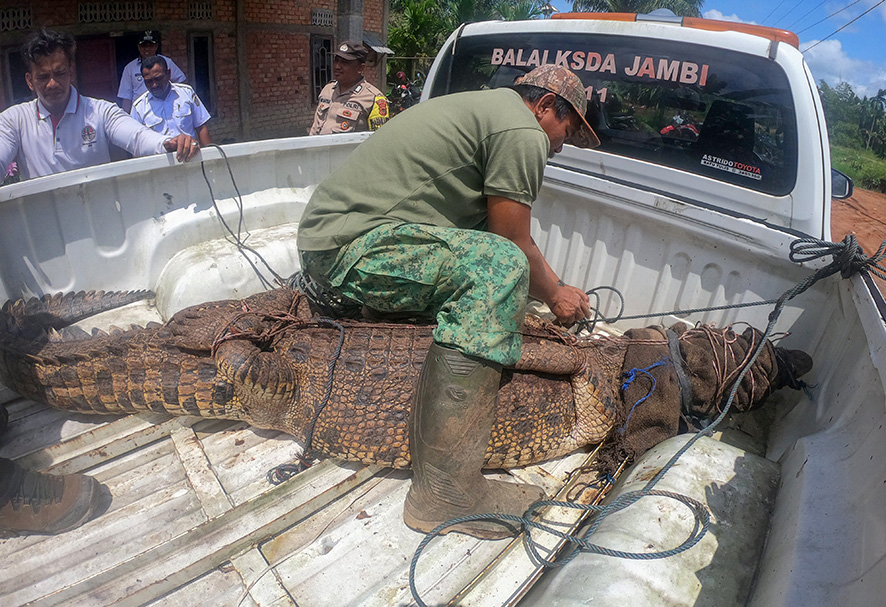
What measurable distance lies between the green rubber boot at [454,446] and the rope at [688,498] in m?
0.05

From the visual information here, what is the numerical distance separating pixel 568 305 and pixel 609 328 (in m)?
0.79

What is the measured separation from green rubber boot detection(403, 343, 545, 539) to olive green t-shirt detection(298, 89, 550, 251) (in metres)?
0.63

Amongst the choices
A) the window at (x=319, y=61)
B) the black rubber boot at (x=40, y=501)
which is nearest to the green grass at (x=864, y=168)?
the window at (x=319, y=61)

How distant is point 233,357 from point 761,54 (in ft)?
8.88

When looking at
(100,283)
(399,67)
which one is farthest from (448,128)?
(399,67)

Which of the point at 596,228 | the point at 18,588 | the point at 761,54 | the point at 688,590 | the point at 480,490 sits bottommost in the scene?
the point at 18,588

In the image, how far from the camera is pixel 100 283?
9.89 feet

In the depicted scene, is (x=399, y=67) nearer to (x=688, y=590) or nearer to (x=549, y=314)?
(x=549, y=314)

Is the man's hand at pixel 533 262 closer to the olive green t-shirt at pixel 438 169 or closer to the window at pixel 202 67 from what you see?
the olive green t-shirt at pixel 438 169

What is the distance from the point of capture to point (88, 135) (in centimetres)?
350

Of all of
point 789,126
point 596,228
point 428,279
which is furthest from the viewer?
point 596,228

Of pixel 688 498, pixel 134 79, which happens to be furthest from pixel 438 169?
pixel 134 79

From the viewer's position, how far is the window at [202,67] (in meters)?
10.7

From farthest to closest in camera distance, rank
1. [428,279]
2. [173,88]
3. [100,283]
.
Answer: [173,88]
[100,283]
[428,279]
